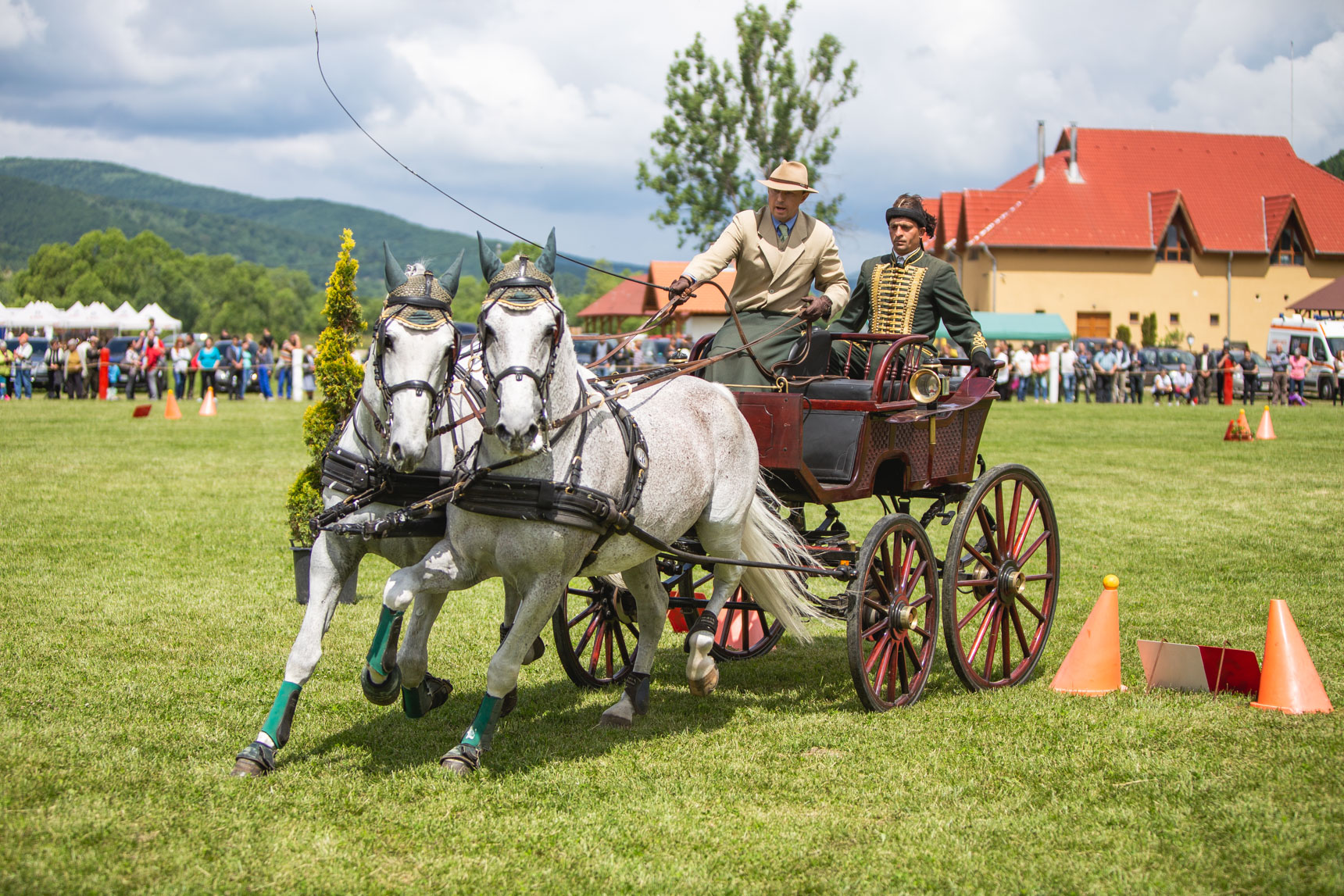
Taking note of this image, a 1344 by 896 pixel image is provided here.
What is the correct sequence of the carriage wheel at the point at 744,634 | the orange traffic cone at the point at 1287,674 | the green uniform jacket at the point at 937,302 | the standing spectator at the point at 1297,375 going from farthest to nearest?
the standing spectator at the point at 1297,375
the carriage wheel at the point at 744,634
the green uniform jacket at the point at 937,302
the orange traffic cone at the point at 1287,674

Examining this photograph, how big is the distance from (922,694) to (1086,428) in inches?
783

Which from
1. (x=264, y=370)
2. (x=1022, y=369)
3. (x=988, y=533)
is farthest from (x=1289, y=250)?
(x=988, y=533)

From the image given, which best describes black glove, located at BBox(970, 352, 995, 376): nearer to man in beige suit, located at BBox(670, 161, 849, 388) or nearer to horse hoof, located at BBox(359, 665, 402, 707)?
man in beige suit, located at BBox(670, 161, 849, 388)

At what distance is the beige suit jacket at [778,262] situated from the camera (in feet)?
22.1

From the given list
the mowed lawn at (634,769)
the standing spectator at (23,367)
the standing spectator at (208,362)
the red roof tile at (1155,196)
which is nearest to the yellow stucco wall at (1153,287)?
the red roof tile at (1155,196)

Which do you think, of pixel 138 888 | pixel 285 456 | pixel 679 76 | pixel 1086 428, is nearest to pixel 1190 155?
pixel 679 76

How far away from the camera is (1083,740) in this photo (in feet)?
17.5

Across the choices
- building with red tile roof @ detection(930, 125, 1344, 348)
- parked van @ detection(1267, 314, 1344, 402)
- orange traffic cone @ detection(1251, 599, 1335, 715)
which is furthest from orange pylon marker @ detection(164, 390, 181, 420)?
building with red tile roof @ detection(930, 125, 1344, 348)

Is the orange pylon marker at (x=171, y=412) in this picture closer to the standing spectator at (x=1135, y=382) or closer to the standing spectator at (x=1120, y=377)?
Answer: the standing spectator at (x=1120, y=377)

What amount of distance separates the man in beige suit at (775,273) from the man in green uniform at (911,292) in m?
0.50

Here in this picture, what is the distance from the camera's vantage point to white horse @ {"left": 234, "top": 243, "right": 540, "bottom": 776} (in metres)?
4.36

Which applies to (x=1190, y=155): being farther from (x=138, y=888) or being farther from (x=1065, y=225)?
(x=138, y=888)

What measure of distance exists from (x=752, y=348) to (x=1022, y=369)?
30.7 metres

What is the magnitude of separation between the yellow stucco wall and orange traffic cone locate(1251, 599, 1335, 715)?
46.4 metres
